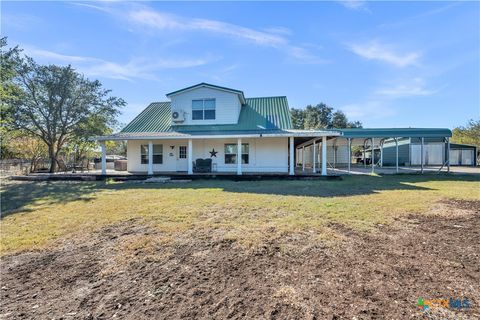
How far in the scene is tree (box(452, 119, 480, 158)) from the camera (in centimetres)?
3291

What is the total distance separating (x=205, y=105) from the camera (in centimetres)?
1703

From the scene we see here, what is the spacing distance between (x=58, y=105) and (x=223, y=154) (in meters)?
13.0

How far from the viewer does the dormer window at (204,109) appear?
1698 centimetres

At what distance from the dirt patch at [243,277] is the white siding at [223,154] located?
11504 millimetres

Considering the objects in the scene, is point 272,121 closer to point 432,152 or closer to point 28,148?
point 432,152

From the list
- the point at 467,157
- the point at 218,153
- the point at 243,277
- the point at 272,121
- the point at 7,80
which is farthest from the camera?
the point at 467,157

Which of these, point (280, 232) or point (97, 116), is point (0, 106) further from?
point (280, 232)

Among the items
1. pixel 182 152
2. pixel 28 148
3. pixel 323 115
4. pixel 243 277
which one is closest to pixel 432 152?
pixel 323 115

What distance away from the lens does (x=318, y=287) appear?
2701mm

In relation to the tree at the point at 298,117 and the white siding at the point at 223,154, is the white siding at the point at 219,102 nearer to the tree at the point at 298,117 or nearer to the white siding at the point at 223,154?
the white siding at the point at 223,154

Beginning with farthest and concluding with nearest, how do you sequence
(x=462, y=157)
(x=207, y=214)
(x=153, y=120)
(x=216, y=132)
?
1. (x=462, y=157)
2. (x=153, y=120)
3. (x=216, y=132)
4. (x=207, y=214)

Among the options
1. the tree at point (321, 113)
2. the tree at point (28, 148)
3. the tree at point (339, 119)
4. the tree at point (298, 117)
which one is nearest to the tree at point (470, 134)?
the tree at point (339, 119)

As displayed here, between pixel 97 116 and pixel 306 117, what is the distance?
121 ft

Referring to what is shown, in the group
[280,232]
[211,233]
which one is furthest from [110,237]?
[280,232]
